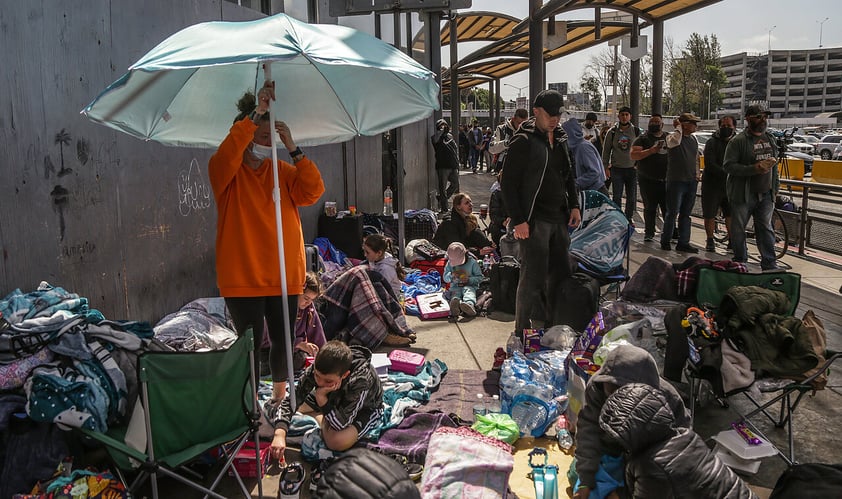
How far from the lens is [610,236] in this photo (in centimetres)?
635

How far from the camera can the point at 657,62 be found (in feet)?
37.5

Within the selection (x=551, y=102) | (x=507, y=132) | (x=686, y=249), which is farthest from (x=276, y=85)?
(x=686, y=249)

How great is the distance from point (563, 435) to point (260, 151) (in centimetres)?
254

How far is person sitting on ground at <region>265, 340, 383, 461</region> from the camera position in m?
3.56

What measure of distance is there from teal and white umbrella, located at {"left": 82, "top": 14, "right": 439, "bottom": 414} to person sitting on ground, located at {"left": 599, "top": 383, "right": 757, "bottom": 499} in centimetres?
211

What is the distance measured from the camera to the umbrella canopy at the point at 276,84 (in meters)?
3.34

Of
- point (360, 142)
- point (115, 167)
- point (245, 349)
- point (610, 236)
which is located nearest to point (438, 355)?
point (610, 236)

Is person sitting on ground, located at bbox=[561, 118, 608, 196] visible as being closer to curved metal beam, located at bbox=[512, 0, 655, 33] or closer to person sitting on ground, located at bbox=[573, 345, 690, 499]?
curved metal beam, located at bbox=[512, 0, 655, 33]

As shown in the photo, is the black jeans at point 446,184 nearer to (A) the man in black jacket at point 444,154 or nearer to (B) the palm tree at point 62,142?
(A) the man in black jacket at point 444,154

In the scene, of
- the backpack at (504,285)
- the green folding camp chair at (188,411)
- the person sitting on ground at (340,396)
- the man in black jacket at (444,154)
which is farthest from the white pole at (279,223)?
the man in black jacket at (444,154)

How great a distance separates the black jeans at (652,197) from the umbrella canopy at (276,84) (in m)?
6.20

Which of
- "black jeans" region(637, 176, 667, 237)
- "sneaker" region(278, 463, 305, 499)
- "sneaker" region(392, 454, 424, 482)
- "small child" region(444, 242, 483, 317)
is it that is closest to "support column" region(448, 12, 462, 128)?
"black jeans" region(637, 176, 667, 237)

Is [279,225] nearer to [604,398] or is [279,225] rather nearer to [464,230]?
[604,398]

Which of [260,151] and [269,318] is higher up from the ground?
[260,151]
